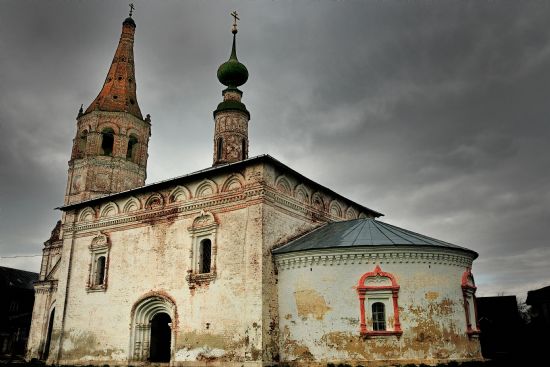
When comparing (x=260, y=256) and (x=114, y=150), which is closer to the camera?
(x=260, y=256)

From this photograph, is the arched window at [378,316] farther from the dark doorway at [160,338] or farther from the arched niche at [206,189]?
the dark doorway at [160,338]

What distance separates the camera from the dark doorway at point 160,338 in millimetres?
15000

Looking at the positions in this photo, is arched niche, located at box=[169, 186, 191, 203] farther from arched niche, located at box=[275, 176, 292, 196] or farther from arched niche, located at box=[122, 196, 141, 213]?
arched niche, located at box=[275, 176, 292, 196]

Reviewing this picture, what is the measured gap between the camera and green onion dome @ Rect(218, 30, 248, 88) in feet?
61.0

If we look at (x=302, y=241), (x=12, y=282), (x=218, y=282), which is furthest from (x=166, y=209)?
(x=12, y=282)

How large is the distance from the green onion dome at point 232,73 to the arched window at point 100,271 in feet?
26.7

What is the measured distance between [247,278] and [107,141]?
12.2 metres

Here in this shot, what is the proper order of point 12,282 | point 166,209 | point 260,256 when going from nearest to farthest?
point 260,256
point 166,209
point 12,282

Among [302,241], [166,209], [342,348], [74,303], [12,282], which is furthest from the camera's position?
[12,282]

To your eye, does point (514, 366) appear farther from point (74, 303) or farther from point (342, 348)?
point (74, 303)

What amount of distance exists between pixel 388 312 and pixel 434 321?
1.16m

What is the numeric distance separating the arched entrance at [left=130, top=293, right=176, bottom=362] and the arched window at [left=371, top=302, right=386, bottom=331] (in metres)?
6.10

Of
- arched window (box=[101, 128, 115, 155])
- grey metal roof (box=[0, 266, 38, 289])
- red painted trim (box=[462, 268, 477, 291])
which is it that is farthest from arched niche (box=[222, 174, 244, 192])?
grey metal roof (box=[0, 266, 38, 289])

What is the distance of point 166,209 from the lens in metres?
15.0
